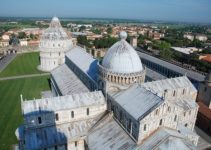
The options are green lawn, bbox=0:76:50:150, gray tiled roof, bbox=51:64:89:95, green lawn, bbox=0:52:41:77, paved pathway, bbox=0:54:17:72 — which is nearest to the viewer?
green lawn, bbox=0:76:50:150

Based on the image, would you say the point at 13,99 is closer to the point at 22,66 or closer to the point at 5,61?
the point at 22,66

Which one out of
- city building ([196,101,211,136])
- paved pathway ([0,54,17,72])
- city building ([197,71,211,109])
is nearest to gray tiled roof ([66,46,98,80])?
city building ([196,101,211,136])

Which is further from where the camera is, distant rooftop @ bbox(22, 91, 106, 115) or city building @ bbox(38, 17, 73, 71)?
city building @ bbox(38, 17, 73, 71)

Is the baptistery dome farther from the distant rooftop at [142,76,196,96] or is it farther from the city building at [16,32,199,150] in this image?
the distant rooftop at [142,76,196,96]

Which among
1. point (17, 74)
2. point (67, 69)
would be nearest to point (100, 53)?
point (17, 74)

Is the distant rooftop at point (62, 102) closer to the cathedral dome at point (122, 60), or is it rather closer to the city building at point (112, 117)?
the city building at point (112, 117)

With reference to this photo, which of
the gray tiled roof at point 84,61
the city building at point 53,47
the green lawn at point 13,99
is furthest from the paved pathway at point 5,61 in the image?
the gray tiled roof at point 84,61

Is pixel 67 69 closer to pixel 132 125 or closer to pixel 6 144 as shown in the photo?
pixel 6 144
